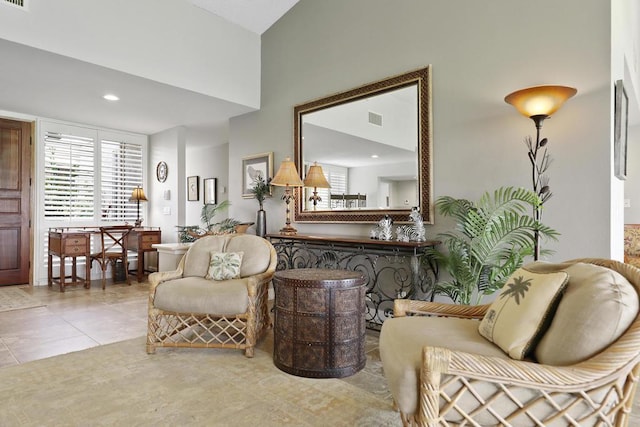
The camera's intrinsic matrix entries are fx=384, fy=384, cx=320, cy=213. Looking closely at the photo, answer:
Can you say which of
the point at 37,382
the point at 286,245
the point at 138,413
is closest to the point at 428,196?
the point at 286,245

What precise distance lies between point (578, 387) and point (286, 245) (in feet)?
10.2

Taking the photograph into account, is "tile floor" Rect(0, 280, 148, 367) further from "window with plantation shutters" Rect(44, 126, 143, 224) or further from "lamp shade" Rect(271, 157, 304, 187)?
"lamp shade" Rect(271, 157, 304, 187)

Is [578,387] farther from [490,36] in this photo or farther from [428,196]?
[490,36]

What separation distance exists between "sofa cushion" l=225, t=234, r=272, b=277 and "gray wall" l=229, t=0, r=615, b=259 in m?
1.07

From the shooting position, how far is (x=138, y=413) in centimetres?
192

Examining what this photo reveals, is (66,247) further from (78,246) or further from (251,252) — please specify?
(251,252)

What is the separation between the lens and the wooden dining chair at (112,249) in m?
5.32

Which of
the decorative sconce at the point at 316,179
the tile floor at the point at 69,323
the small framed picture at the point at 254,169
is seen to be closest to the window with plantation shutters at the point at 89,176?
the tile floor at the point at 69,323

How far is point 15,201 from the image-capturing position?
527 cm

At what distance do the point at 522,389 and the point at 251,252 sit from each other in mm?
2359

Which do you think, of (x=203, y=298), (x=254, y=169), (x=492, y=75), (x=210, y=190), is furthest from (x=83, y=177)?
(x=492, y=75)

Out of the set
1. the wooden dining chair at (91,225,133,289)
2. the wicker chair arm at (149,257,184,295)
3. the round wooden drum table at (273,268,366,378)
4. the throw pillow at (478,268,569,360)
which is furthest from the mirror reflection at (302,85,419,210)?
the wooden dining chair at (91,225,133,289)

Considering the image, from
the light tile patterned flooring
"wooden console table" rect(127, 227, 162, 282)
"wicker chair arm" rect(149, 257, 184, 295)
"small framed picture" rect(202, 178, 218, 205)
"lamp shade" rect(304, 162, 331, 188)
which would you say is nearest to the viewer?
the light tile patterned flooring

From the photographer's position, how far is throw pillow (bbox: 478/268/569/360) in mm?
1406
